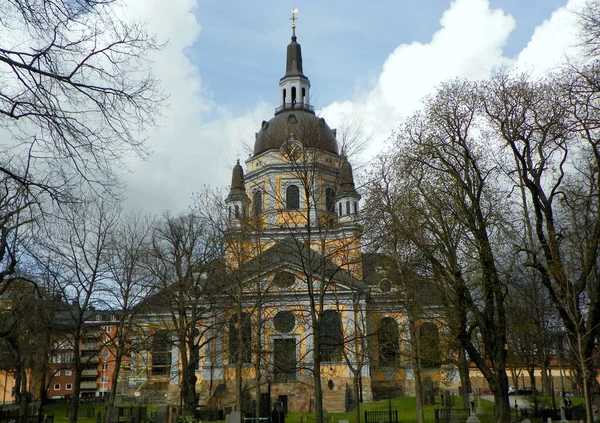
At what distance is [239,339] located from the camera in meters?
21.2

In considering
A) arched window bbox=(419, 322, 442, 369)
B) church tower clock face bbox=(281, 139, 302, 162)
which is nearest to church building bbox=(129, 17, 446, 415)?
church tower clock face bbox=(281, 139, 302, 162)

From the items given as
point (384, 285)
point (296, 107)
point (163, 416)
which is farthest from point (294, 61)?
point (163, 416)

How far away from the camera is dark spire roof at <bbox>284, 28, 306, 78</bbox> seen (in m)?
58.6

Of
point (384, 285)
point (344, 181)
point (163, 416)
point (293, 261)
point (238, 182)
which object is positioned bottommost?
point (163, 416)

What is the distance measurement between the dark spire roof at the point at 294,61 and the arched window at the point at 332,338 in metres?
28.6

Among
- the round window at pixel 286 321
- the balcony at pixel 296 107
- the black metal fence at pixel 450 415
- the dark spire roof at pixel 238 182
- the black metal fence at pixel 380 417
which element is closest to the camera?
the black metal fence at pixel 450 415

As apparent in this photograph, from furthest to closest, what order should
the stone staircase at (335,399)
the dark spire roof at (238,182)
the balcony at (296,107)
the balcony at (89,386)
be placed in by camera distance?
the balcony at (89,386) < the balcony at (296,107) < the dark spire roof at (238,182) < the stone staircase at (335,399)

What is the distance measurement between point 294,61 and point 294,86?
125 inches

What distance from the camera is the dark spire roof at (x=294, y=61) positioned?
5864 centimetres

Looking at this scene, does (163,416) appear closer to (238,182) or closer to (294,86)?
(238,182)

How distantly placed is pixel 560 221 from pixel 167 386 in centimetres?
2985

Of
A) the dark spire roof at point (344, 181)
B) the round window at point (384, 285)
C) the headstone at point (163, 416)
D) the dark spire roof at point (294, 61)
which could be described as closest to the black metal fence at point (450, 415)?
the round window at point (384, 285)

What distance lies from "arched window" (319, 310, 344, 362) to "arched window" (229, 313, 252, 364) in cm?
294

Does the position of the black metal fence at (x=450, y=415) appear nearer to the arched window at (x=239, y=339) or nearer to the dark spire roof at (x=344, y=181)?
the arched window at (x=239, y=339)
